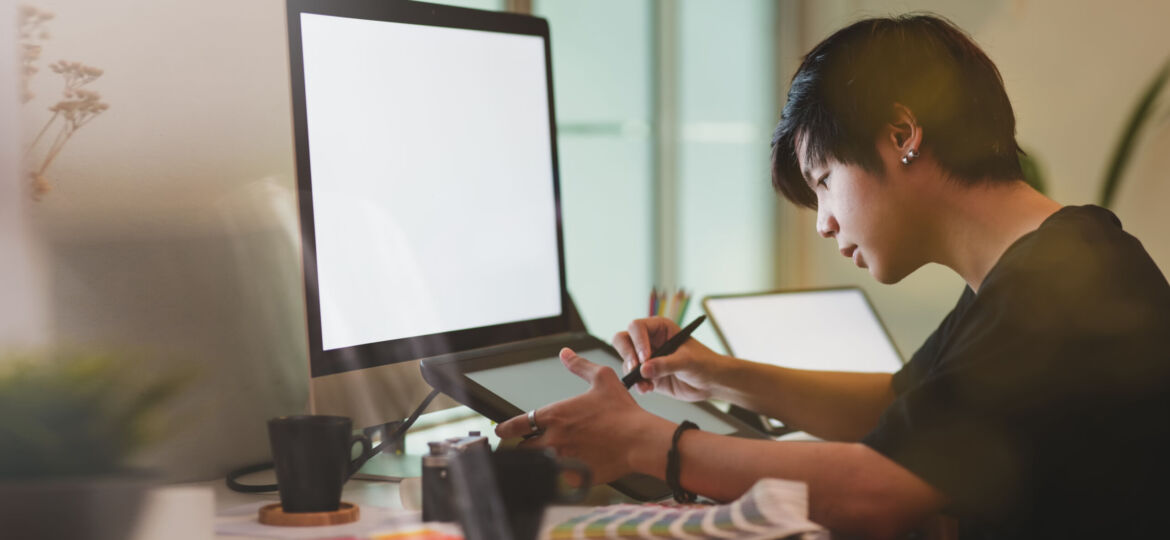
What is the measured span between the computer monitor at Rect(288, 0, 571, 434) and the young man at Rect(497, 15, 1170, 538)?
18cm

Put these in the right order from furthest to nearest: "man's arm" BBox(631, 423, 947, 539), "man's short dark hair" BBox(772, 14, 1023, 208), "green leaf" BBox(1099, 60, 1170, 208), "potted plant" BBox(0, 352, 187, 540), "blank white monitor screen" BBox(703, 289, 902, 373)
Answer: "green leaf" BBox(1099, 60, 1170, 208) → "blank white monitor screen" BBox(703, 289, 902, 373) → "man's short dark hair" BBox(772, 14, 1023, 208) → "man's arm" BBox(631, 423, 947, 539) → "potted plant" BBox(0, 352, 187, 540)

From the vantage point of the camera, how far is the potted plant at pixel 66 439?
60 cm

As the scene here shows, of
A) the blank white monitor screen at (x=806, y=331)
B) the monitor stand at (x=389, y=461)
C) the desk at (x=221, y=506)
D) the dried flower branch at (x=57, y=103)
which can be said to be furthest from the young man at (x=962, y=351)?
the dried flower branch at (x=57, y=103)

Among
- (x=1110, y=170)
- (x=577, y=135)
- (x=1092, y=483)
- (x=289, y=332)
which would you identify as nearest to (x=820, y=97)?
(x=1092, y=483)

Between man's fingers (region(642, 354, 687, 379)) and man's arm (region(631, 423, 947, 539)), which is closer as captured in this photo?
man's arm (region(631, 423, 947, 539))

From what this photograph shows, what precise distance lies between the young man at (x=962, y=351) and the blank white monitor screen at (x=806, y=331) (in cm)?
37

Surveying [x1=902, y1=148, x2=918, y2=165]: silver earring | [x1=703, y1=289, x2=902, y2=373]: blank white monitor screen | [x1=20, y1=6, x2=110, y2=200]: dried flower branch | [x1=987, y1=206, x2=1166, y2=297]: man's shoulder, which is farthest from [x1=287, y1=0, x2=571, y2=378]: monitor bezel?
[x1=987, y1=206, x2=1166, y2=297]: man's shoulder

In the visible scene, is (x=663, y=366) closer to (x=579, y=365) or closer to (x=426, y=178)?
(x=579, y=365)

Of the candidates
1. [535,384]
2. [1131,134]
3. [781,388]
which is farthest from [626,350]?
[1131,134]

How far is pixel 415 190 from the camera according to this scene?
1.05m

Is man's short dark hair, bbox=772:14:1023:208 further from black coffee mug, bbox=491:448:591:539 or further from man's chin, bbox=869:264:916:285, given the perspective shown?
black coffee mug, bbox=491:448:591:539

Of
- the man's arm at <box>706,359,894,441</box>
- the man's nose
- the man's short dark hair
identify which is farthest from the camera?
the man's arm at <box>706,359,894,441</box>

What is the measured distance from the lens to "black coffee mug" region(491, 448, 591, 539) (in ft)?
2.06

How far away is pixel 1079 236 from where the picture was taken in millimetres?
889
